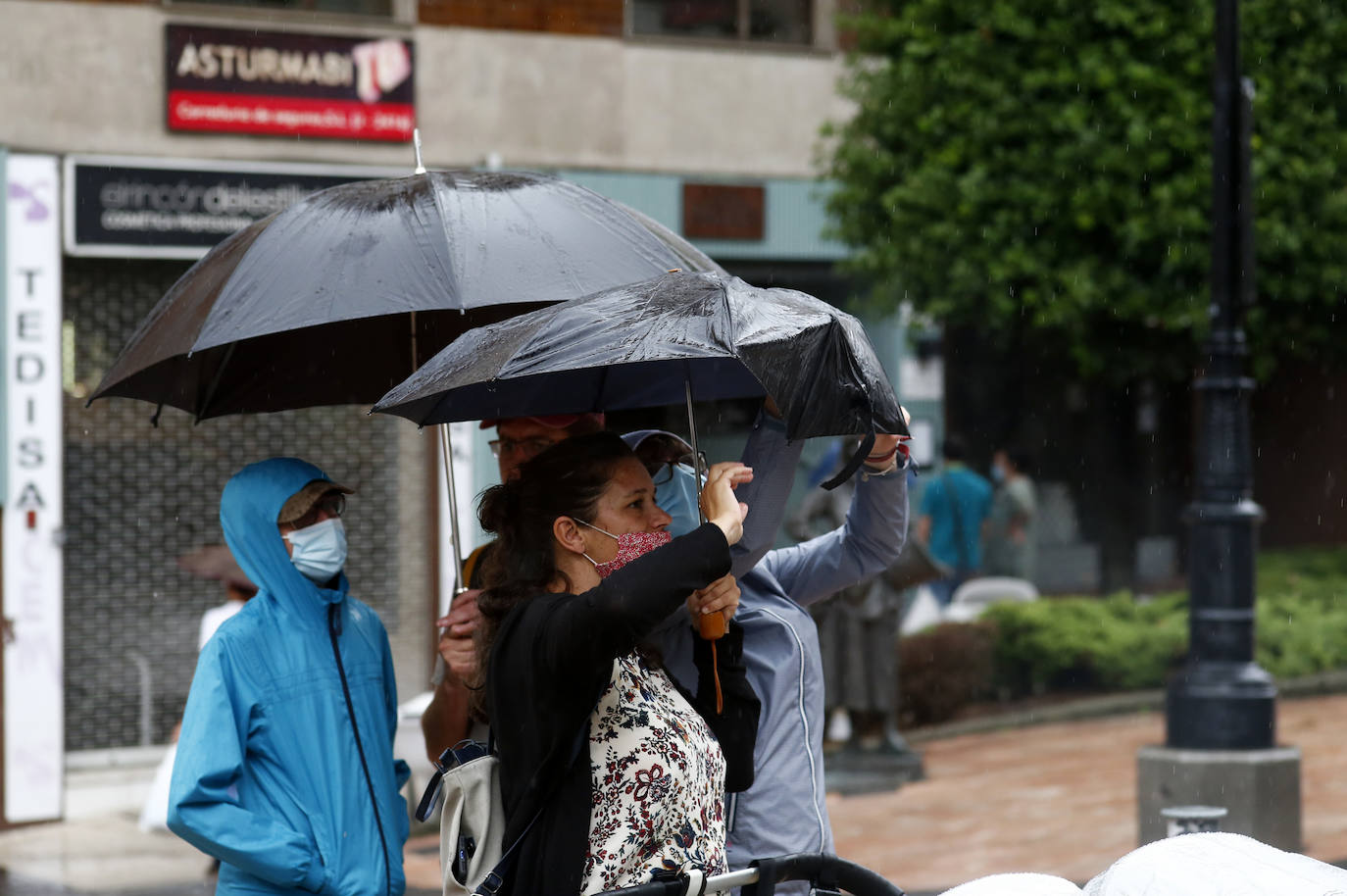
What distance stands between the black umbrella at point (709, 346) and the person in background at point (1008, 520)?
41.0ft

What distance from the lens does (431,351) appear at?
15.0ft

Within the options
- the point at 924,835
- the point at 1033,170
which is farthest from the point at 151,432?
the point at 1033,170

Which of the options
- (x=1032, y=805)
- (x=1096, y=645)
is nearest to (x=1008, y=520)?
(x=1096, y=645)

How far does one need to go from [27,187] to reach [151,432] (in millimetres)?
1694

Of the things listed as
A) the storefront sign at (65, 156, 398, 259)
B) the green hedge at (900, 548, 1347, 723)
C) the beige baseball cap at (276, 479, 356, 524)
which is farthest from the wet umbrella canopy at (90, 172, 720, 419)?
the green hedge at (900, 548, 1347, 723)

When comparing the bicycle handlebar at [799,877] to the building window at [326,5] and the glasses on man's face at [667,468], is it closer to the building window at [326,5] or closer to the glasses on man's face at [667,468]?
the glasses on man's face at [667,468]

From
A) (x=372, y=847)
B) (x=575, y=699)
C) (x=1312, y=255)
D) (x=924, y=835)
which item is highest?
(x=1312, y=255)

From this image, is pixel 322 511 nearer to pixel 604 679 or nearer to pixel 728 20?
pixel 604 679

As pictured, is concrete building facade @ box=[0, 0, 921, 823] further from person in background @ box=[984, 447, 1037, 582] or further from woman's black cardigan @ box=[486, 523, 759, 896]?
Answer: woman's black cardigan @ box=[486, 523, 759, 896]

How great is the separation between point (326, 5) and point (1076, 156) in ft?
18.1

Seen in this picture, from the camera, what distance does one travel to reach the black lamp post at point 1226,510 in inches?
333

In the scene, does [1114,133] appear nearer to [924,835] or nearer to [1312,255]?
[1312,255]

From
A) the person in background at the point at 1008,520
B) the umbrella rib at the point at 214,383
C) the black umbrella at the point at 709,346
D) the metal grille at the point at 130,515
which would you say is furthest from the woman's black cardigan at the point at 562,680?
the person in background at the point at 1008,520

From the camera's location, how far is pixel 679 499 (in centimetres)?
381
